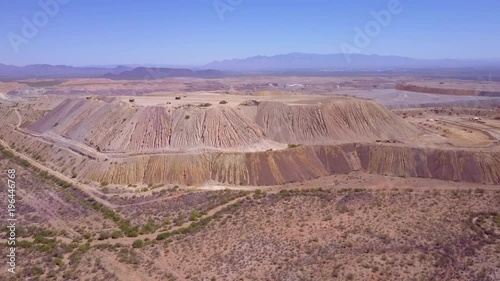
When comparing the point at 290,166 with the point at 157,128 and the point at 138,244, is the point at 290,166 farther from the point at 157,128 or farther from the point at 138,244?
the point at 138,244

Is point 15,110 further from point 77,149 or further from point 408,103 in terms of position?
point 408,103

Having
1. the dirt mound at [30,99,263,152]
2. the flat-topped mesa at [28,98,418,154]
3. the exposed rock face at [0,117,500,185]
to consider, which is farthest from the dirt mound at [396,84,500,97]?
the dirt mound at [30,99,263,152]

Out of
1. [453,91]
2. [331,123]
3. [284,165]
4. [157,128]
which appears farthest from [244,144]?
[453,91]

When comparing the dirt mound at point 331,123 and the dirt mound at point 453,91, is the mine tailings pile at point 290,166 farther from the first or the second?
the dirt mound at point 453,91

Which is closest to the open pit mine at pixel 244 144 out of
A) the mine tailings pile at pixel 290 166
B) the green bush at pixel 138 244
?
the mine tailings pile at pixel 290 166

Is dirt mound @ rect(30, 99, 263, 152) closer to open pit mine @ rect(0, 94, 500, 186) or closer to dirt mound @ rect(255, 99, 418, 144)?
open pit mine @ rect(0, 94, 500, 186)

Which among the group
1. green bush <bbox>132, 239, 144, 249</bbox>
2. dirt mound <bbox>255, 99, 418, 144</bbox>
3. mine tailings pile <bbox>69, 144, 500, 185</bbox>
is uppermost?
dirt mound <bbox>255, 99, 418, 144</bbox>

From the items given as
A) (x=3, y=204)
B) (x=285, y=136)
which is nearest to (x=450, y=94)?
(x=285, y=136)

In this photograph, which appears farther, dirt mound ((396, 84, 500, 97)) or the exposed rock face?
dirt mound ((396, 84, 500, 97))
